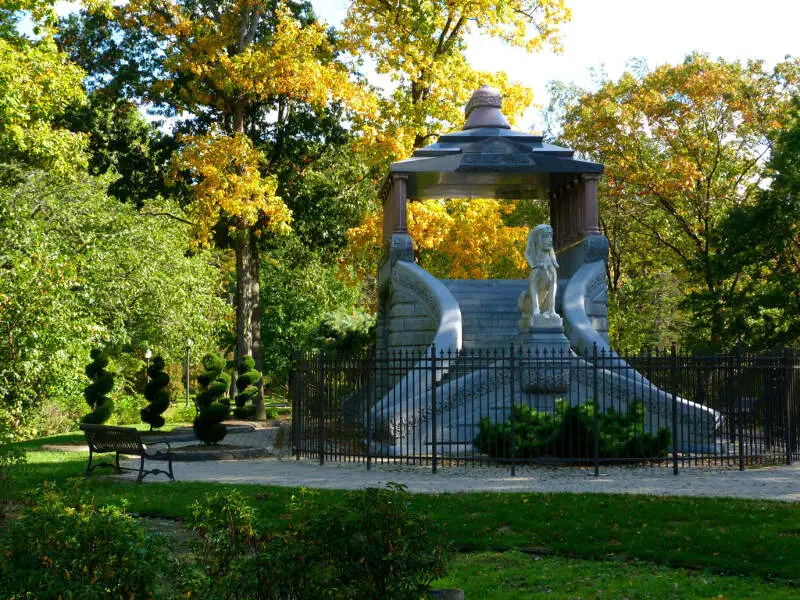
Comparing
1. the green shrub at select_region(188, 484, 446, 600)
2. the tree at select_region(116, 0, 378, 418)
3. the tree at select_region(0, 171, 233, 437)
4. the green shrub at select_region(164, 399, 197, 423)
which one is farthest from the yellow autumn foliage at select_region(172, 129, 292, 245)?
the green shrub at select_region(188, 484, 446, 600)

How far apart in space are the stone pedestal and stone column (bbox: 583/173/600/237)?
463cm

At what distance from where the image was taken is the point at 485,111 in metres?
25.7

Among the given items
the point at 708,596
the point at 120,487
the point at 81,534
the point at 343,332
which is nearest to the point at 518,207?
the point at 343,332

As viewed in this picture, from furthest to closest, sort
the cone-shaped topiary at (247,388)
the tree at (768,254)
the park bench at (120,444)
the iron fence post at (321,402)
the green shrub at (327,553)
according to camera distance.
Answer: the cone-shaped topiary at (247,388)
the tree at (768,254)
the iron fence post at (321,402)
the park bench at (120,444)
the green shrub at (327,553)

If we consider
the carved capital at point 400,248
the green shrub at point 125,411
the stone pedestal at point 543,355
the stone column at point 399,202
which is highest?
the stone column at point 399,202

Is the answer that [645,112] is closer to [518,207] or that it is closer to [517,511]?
[518,207]

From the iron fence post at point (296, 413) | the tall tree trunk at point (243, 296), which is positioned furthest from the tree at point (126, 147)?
the iron fence post at point (296, 413)

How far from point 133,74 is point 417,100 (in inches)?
352

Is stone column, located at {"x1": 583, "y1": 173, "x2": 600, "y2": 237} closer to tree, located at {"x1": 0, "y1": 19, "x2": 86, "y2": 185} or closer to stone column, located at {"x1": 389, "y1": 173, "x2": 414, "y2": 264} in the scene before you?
stone column, located at {"x1": 389, "y1": 173, "x2": 414, "y2": 264}

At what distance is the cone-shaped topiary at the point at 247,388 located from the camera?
28828 millimetres

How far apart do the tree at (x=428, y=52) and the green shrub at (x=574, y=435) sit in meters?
14.8

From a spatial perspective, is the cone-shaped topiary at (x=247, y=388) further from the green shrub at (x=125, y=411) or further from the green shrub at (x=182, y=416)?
the green shrub at (x=182, y=416)

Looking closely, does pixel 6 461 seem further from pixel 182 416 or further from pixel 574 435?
pixel 182 416

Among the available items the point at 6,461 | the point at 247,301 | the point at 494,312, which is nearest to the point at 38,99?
the point at 247,301
